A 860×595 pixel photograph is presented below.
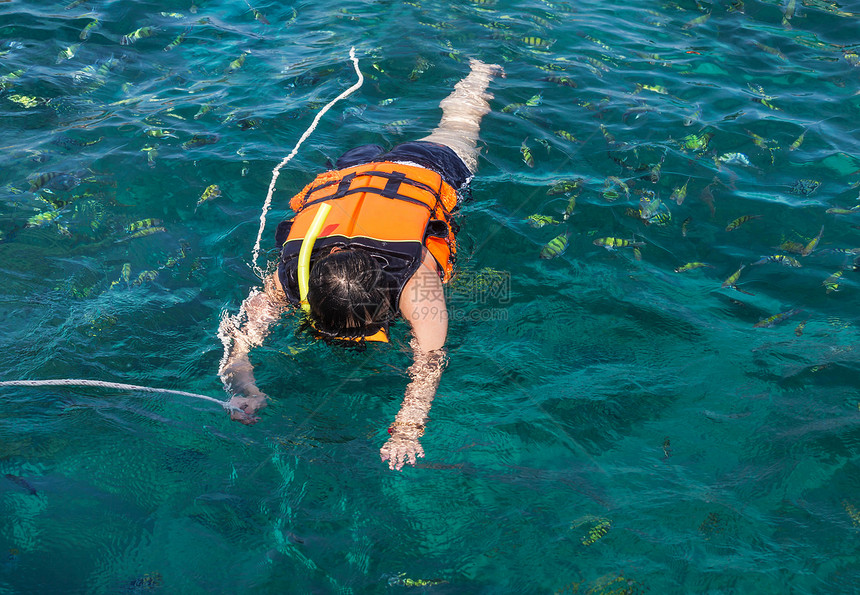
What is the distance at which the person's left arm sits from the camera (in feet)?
13.9

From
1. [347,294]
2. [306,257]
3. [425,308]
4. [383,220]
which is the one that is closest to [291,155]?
[383,220]

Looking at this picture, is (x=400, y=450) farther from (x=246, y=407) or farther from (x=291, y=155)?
(x=291, y=155)

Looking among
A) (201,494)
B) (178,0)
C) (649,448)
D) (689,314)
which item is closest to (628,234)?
(689,314)

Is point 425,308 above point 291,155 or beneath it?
above

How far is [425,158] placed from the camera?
235 inches

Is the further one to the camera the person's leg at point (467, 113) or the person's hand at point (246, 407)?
the person's leg at point (467, 113)

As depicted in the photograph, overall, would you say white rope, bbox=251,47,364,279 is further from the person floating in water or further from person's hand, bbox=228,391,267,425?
person's hand, bbox=228,391,267,425

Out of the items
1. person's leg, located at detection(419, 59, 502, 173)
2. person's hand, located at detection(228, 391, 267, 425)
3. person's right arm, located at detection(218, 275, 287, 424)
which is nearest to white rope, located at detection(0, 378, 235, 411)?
person's hand, located at detection(228, 391, 267, 425)

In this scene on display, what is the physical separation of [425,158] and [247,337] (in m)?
2.53

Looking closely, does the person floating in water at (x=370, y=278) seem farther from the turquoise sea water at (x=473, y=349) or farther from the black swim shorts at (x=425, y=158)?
the black swim shorts at (x=425, y=158)

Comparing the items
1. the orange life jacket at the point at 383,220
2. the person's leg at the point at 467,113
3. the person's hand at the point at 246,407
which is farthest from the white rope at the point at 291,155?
the person's hand at the point at 246,407

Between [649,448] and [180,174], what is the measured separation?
5.84 m

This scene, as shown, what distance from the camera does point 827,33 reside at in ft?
32.5

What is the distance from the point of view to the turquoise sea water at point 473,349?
372 cm
